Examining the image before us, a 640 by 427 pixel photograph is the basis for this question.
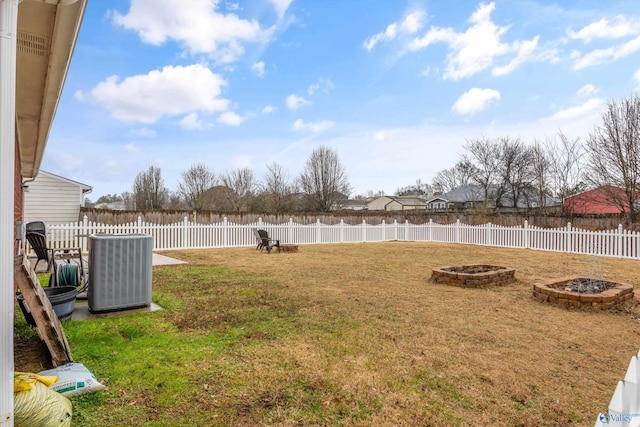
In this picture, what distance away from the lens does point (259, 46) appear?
12.7m

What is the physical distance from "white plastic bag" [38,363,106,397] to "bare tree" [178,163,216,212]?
35.0m

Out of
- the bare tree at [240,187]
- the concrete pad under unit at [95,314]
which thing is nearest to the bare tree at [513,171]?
the bare tree at [240,187]

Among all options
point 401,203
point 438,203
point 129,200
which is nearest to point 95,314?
point 129,200

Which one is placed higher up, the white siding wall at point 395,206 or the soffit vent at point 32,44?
the white siding wall at point 395,206

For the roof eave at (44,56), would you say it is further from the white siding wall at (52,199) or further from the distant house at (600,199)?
the distant house at (600,199)

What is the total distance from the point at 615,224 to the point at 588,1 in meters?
9.79

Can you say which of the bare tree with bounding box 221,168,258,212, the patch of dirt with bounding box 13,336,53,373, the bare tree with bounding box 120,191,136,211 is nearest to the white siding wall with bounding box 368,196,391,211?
the bare tree with bounding box 221,168,258,212

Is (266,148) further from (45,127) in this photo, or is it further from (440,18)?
(45,127)

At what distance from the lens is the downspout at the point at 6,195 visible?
157 centimetres

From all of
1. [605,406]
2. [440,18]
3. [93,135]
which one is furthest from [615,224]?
[93,135]

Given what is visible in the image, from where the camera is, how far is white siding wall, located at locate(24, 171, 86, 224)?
15102mm

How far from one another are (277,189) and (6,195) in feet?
105

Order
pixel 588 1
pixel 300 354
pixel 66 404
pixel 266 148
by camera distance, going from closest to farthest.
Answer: pixel 66 404, pixel 300 354, pixel 588 1, pixel 266 148

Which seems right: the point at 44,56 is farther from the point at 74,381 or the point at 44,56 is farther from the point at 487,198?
the point at 487,198
